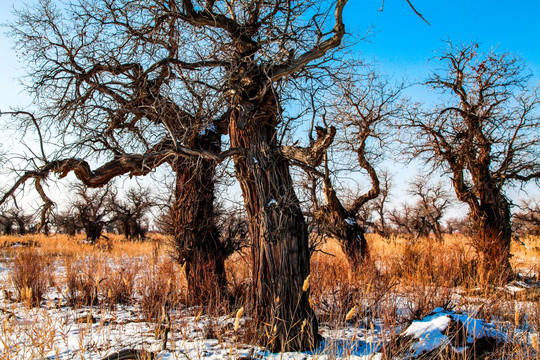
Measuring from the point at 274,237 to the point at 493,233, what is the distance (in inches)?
287

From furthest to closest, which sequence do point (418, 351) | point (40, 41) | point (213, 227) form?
point (213, 227), point (40, 41), point (418, 351)

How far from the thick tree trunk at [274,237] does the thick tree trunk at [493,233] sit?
20.0 feet

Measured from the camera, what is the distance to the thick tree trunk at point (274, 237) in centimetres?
386

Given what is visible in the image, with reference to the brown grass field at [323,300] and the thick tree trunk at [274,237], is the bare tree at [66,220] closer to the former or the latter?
the brown grass field at [323,300]

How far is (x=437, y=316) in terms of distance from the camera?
4.11 meters

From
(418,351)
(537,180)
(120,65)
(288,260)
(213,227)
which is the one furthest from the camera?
(537,180)

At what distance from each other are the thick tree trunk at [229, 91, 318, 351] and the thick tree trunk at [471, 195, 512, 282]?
6102 millimetres

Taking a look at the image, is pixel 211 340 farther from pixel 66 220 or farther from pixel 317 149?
pixel 66 220

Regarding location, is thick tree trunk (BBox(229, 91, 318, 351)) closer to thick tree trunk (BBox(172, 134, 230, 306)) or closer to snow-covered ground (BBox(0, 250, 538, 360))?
snow-covered ground (BBox(0, 250, 538, 360))

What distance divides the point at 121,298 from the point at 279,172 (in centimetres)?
406

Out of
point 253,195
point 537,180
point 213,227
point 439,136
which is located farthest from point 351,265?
point 537,180

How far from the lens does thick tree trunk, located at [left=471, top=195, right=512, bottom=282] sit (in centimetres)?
814

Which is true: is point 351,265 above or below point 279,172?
below

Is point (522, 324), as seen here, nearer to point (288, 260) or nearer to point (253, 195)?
point (288, 260)
